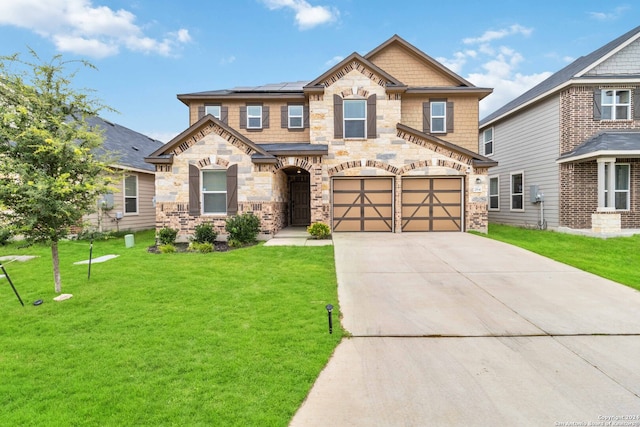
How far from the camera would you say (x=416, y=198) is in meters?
14.7

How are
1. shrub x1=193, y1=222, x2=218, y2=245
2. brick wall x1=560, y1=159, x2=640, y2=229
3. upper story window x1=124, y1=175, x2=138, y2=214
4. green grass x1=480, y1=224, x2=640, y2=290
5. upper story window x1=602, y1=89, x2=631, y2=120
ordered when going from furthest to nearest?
upper story window x1=124, y1=175, x2=138, y2=214
upper story window x1=602, y1=89, x2=631, y2=120
brick wall x1=560, y1=159, x2=640, y2=229
shrub x1=193, y1=222, x2=218, y2=245
green grass x1=480, y1=224, x2=640, y2=290

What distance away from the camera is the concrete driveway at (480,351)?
305cm

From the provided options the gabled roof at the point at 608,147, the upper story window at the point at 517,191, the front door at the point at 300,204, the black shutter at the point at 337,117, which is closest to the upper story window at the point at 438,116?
the black shutter at the point at 337,117

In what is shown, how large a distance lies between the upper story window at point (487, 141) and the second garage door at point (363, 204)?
10688mm

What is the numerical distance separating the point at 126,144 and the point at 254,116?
28.5 ft

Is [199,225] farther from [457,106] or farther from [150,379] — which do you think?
[457,106]

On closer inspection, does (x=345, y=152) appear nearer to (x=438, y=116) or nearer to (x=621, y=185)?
(x=438, y=116)

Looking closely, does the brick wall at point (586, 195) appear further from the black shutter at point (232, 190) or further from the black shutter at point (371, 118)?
the black shutter at point (232, 190)

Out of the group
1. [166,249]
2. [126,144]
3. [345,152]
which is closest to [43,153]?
[166,249]

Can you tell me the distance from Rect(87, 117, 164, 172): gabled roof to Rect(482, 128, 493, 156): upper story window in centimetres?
2078

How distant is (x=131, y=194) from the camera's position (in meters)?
16.8

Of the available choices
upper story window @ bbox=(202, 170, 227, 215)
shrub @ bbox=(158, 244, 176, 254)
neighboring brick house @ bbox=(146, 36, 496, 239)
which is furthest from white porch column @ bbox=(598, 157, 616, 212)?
shrub @ bbox=(158, 244, 176, 254)

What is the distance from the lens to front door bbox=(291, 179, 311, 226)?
17984mm

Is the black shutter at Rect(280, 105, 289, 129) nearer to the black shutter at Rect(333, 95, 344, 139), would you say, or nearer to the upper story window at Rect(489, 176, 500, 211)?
the black shutter at Rect(333, 95, 344, 139)
